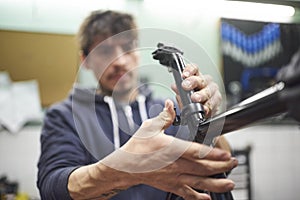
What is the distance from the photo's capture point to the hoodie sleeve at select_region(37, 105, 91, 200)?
0.40 m

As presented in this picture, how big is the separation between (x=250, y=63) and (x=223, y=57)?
10 cm

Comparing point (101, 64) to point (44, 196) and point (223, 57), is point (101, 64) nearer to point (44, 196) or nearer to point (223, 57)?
point (44, 196)

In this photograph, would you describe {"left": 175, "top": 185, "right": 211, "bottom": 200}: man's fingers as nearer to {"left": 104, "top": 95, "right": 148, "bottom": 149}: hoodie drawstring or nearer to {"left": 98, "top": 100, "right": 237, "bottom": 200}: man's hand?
{"left": 98, "top": 100, "right": 237, "bottom": 200}: man's hand

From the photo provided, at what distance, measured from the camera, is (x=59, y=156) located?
0.44 metres

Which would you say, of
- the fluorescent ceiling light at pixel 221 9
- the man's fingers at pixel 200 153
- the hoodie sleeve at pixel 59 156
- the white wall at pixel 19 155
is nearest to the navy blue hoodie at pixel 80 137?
the hoodie sleeve at pixel 59 156

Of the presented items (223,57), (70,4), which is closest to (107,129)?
(70,4)

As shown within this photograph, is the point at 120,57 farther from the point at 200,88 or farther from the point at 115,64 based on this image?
the point at 200,88

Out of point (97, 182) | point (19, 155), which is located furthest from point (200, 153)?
point (19, 155)

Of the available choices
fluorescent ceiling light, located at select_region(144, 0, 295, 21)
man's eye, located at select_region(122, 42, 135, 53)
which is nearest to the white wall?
fluorescent ceiling light, located at select_region(144, 0, 295, 21)

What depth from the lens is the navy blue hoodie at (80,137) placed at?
393 millimetres

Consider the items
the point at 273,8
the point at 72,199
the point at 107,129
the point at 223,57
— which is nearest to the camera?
the point at 72,199

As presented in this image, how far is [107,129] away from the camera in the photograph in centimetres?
49

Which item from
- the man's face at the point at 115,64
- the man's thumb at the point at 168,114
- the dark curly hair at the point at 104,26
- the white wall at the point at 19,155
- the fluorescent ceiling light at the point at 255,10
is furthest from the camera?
the white wall at the point at 19,155

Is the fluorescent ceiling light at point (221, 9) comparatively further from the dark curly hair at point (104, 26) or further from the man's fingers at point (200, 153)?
the man's fingers at point (200, 153)
